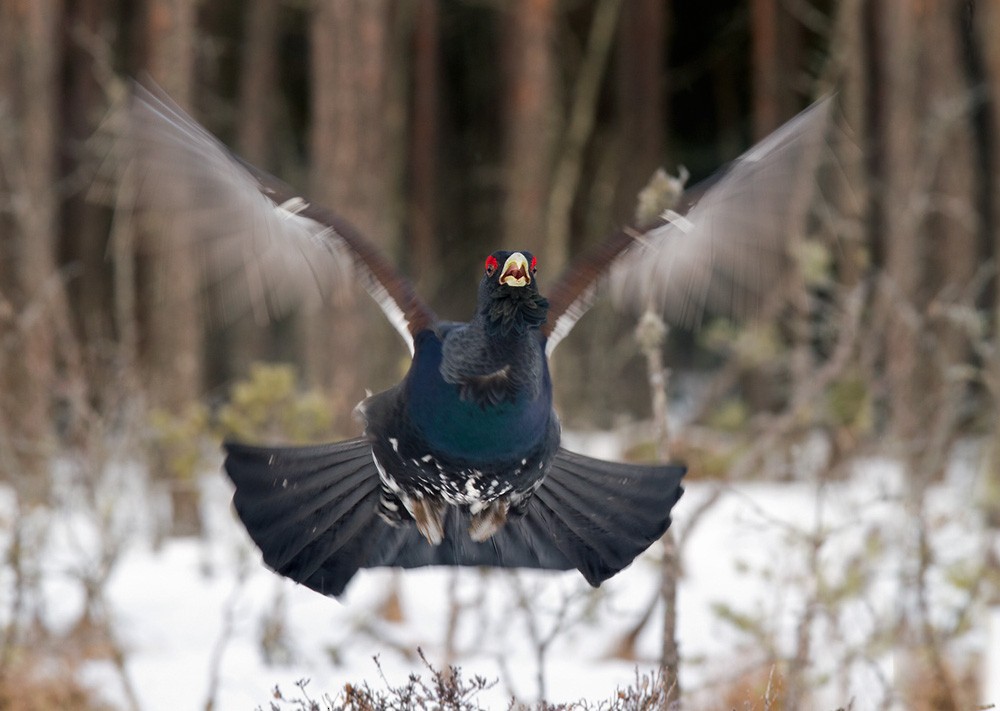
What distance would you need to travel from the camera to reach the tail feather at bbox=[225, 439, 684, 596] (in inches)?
→ 130

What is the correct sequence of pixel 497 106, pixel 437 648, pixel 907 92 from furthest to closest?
pixel 497 106
pixel 907 92
pixel 437 648

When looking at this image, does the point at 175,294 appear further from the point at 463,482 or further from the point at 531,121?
the point at 463,482

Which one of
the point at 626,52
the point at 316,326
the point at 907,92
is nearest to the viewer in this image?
the point at 316,326

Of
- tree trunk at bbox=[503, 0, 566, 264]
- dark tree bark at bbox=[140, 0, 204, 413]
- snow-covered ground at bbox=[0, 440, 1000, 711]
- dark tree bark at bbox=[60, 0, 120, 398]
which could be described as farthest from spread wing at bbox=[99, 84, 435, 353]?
dark tree bark at bbox=[60, 0, 120, 398]

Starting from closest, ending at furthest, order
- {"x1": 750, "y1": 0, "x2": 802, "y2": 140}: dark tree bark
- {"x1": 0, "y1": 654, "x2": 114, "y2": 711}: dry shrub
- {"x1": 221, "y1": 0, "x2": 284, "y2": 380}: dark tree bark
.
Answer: {"x1": 0, "y1": 654, "x2": 114, "y2": 711}: dry shrub, {"x1": 750, "y1": 0, "x2": 802, "y2": 140}: dark tree bark, {"x1": 221, "y1": 0, "x2": 284, "y2": 380}: dark tree bark

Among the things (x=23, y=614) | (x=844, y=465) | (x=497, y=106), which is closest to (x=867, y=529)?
(x=844, y=465)

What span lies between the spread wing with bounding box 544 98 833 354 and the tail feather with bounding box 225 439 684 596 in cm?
49

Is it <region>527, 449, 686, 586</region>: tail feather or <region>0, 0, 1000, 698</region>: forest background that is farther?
<region>0, 0, 1000, 698</region>: forest background

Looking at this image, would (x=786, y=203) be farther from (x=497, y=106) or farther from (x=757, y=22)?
(x=497, y=106)

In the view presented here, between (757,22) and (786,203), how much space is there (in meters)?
8.65

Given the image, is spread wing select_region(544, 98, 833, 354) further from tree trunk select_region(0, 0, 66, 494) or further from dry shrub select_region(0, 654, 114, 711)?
tree trunk select_region(0, 0, 66, 494)

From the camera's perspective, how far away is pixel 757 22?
11.7m

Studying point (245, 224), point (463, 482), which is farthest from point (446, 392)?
point (245, 224)

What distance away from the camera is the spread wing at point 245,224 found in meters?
3.39
